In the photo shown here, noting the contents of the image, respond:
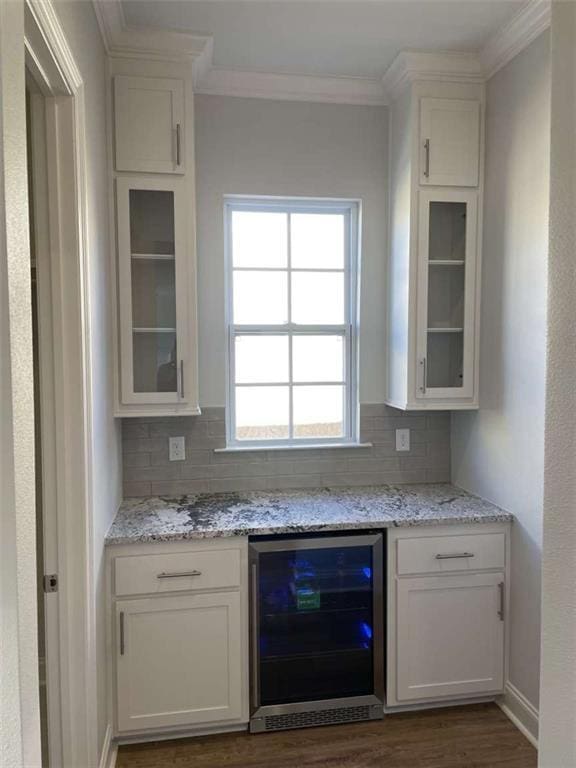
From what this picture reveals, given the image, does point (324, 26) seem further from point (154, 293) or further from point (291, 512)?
point (291, 512)

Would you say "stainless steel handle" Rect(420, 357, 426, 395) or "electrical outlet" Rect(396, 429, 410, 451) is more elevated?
"stainless steel handle" Rect(420, 357, 426, 395)

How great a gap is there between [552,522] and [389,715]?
1936 mm

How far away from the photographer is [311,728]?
2.30 m

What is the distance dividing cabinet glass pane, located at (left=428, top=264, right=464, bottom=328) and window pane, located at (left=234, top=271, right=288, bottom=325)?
745 mm

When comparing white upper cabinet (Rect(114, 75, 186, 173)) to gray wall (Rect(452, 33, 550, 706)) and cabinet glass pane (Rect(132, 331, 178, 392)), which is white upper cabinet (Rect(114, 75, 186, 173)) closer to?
cabinet glass pane (Rect(132, 331, 178, 392))

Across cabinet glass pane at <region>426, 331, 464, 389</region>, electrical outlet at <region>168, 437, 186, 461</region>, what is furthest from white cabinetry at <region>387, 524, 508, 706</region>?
electrical outlet at <region>168, 437, 186, 461</region>

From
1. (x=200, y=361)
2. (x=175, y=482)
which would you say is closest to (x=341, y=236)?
(x=200, y=361)

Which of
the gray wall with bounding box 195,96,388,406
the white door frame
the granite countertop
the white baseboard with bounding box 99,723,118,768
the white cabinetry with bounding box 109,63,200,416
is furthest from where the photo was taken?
the gray wall with bounding box 195,96,388,406

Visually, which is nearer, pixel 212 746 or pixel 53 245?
pixel 53 245

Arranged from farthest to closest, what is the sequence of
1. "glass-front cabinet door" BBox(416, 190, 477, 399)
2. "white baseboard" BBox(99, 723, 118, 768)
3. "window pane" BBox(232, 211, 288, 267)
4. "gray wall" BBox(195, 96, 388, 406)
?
"window pane" BBox(232, 211, 288, 267)
"gray wall" BBox(195, 96, 388, 406)
"glass-front cabinet door" BBox(416, 190, 477, 399)
"white baseboard" BBox(99, 723, 118, 768)

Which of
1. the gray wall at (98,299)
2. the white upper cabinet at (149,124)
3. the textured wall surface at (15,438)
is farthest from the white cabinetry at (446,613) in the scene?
the white upper cabinet at (149,124)

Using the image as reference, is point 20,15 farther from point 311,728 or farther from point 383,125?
point 311,728

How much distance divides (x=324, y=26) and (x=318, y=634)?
8.43ft

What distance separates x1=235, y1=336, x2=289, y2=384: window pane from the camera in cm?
282
